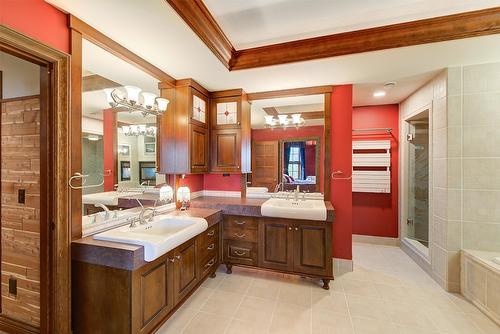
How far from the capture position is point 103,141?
1.97m

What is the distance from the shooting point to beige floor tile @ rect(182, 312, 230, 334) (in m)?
1.79

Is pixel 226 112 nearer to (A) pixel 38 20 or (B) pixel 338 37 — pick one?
(B) pixel 338 37

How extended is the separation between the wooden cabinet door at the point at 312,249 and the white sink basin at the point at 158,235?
109 centimetres

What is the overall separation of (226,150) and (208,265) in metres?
1.51

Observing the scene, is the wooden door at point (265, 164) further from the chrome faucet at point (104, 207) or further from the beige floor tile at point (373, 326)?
the chrome faucet at point (104, 207)

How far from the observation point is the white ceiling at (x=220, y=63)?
1538 millimetres

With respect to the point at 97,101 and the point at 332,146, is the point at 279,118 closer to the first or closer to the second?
the point at 332,146

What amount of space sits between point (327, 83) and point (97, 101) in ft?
8.41

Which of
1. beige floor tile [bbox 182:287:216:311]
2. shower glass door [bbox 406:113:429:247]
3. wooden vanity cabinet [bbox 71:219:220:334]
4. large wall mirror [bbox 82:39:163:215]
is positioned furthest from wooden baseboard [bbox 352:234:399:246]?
large wall mirror [bbox 82:39:163:215]

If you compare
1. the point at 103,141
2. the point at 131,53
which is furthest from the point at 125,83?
the point at 103,141

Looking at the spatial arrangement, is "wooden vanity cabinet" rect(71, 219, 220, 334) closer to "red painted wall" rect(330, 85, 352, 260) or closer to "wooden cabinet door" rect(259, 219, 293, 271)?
"wooden cabinet door" rect(259, 219, 293, 271)

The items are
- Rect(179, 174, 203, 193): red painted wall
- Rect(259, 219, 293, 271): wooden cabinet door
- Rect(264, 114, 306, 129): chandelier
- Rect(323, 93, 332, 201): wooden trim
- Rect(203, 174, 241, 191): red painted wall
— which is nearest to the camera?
Rect(259, 219, 293, 271): wooden cabinet door

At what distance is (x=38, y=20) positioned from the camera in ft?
4.59

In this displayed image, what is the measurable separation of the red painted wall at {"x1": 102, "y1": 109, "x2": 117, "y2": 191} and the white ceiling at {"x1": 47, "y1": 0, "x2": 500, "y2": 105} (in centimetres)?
43
